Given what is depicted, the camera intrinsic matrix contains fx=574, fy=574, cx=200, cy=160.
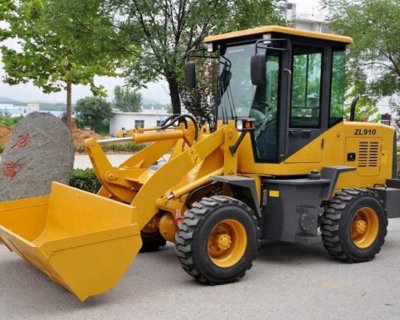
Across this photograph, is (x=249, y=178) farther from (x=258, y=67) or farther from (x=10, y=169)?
(x=10, y=169)

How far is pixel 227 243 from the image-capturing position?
5.98 m

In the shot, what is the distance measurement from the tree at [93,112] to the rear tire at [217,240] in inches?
1465

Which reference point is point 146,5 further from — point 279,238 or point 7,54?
point 7,54

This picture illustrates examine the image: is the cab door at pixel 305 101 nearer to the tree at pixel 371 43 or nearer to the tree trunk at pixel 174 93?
the tree trunk at pixel 174 93

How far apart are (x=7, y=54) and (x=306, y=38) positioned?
17.6 meters

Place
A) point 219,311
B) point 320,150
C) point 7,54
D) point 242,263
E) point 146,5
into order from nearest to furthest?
point 219,311, point 242,263, point 320,150, point 146,5, point 7,54

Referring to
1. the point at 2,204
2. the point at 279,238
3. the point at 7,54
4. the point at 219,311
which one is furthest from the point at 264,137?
the point at 7,54

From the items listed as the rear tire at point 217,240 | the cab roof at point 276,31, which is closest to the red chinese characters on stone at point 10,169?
the cab roof at point 276,31

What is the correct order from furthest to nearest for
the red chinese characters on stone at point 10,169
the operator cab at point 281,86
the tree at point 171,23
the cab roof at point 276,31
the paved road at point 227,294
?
the tree at point 171,23
the red chinese characters on stone at point 10,169
the operator cab at point 281,86
the cab roof at point 276,31
the paved road at point 227,294

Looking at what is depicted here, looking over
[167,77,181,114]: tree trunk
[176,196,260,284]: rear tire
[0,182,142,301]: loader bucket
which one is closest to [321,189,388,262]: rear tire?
[176,196,260,284]: rear tire

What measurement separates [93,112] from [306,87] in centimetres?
3729

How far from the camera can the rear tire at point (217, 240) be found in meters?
5.66

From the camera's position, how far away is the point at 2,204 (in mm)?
6090

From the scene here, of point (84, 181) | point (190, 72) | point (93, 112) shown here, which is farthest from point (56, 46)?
point (93, 112)
